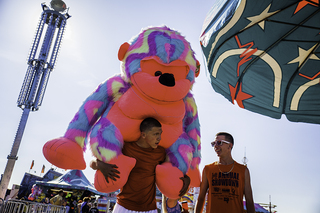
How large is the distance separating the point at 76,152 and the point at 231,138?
1.81m

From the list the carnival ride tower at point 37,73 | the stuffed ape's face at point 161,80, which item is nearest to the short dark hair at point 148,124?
the stuffed ape's face at point 161,80

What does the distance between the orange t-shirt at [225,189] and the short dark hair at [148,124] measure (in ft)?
3.19

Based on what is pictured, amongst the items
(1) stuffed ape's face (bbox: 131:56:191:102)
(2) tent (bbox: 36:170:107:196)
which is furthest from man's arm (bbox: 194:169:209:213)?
(2) tent (bbox: 36:170:107:196)

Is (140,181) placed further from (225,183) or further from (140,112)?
(225,183)

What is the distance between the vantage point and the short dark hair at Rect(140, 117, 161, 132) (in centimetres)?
247

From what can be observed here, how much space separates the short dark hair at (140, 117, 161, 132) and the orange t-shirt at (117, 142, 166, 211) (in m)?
0.22

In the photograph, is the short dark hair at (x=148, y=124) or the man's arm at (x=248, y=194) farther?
the man's arm at (x=248, y=194)

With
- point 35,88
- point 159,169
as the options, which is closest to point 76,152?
point 159,169

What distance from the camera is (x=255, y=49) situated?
109 inches

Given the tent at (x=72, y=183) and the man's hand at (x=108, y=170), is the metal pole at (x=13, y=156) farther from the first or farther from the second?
the man's hand at (x=108, y=170)

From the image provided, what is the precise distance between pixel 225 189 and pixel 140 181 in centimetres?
98

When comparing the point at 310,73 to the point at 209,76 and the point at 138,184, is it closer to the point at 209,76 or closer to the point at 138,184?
the point at 209,76

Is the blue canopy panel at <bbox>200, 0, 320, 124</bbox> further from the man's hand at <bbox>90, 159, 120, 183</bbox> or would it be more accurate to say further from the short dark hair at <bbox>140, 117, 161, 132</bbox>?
the man's hand at <bbox>90, 159, 120, 183</bbox>

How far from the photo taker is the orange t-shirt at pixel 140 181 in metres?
2.39
